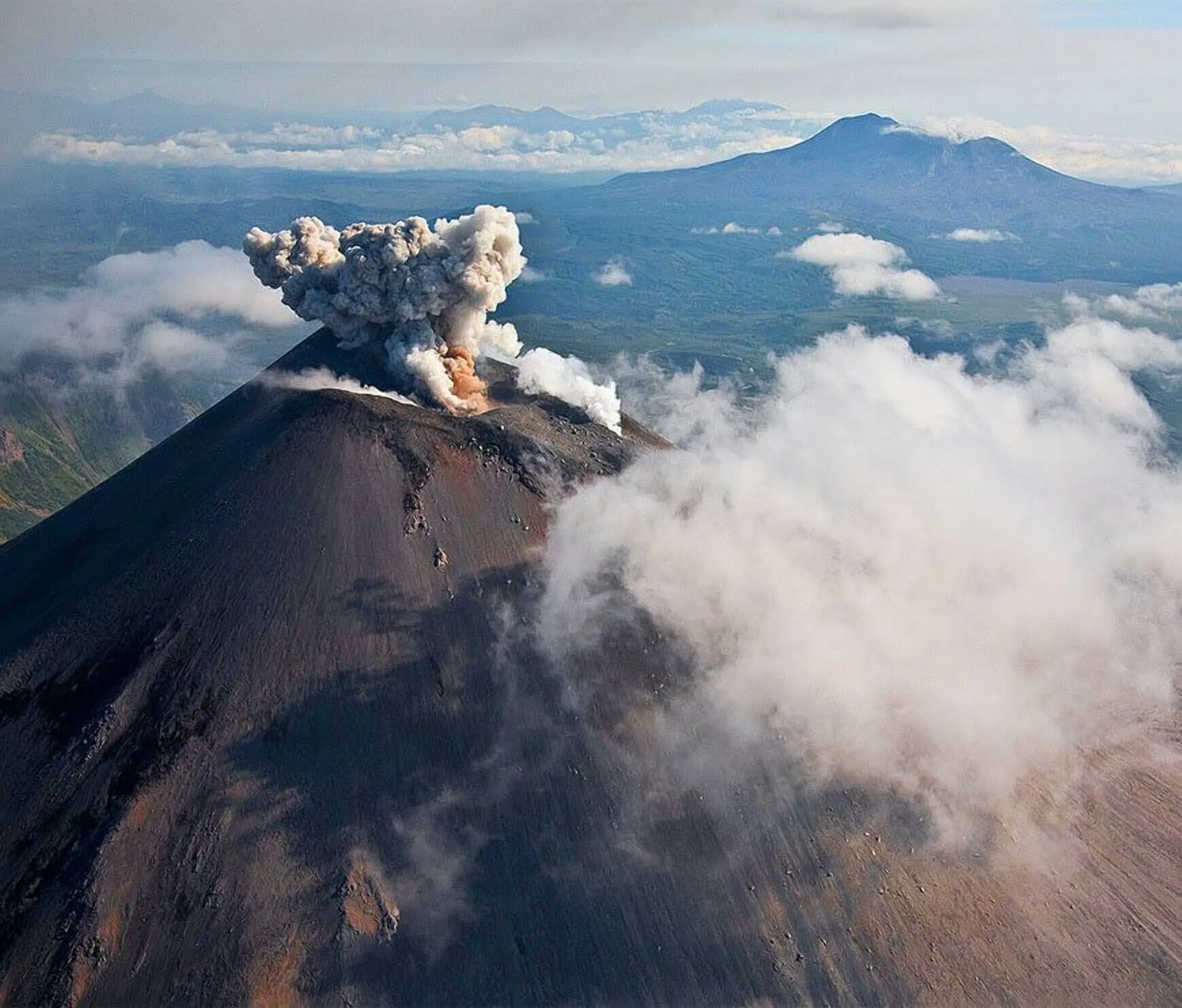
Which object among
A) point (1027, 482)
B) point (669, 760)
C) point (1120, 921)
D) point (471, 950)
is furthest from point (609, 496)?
point (1027, 482)

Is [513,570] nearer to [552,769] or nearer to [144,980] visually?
[552,769]

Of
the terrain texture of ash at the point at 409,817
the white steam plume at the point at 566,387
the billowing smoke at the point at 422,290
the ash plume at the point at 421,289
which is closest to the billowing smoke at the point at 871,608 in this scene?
the terrain texture of ash at the point at 409,817

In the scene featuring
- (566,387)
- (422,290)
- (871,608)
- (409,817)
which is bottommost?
(871,608)

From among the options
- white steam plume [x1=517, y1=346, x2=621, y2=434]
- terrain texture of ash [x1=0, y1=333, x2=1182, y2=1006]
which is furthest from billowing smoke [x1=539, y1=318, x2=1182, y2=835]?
white steam plume [x1=517, y1=346, x2=621, y2=434]

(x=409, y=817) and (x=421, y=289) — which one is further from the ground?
(x=421, y=289)

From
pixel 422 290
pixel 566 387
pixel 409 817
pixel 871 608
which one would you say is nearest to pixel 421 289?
pixel 422 290

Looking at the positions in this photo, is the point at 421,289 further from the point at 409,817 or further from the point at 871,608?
the point at 871,608

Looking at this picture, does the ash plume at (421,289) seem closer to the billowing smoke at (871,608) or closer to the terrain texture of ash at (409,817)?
the terrain texture of ash at (409,817)
